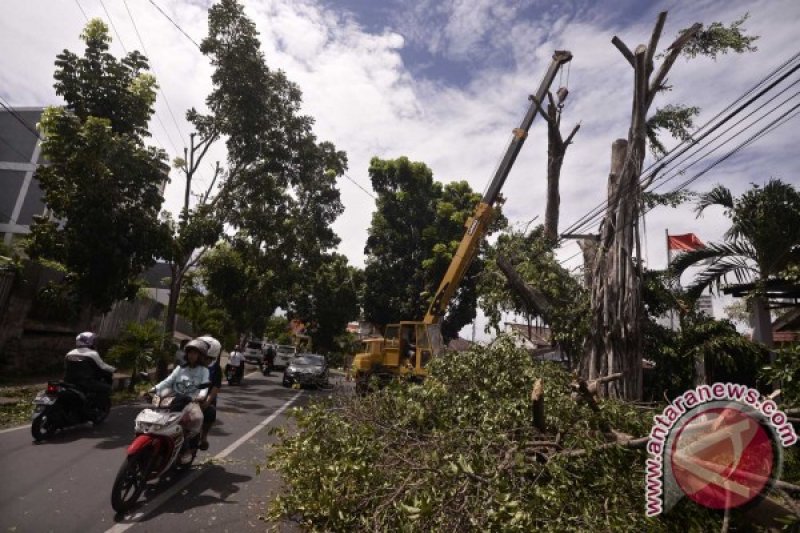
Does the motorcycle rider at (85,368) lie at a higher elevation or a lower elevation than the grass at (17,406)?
higher

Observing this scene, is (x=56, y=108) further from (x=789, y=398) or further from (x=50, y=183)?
(x=789, y=398)

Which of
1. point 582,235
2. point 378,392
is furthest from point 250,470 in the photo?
point 582,235

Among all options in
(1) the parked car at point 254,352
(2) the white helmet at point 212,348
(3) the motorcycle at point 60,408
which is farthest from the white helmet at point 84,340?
(1) the parked car at point 254,352

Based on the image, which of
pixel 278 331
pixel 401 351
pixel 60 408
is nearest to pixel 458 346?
pixel 401 351

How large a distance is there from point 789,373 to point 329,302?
110ft

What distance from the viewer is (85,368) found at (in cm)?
709

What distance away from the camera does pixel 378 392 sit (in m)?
6.35

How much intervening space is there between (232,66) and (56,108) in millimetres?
6835

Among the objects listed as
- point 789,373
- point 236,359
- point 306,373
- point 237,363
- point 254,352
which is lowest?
point 306,373

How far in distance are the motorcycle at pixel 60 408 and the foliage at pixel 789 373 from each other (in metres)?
9.20

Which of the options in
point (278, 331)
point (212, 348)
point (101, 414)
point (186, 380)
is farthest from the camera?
point (278, 331)

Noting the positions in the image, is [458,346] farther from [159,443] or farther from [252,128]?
[159,443]

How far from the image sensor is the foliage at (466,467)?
3180 mm

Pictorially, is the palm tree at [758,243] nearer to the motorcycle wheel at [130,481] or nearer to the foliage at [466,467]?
the foliage at [466,467]
